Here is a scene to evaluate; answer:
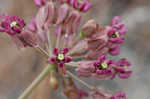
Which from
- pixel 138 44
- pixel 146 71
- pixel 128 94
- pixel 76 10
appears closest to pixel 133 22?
pixel 138 44

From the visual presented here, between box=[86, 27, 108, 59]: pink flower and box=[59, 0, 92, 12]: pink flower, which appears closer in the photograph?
box=[86, 27, 108, 59]: pink flower

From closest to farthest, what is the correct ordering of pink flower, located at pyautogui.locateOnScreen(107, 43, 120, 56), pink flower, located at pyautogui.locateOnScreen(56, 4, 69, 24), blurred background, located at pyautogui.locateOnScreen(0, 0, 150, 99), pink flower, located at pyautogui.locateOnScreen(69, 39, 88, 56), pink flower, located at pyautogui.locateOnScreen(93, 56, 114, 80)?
pink flower, located at pyautogui.locateOnScreen(93, 56, 114, 80), pink flower, located at pyautogui.locateOnScreen(69, 39, 88, 56), pink flower, located at pyautogui.locateOnScreen(56, 4, 69, 24), pink flower, located at pyautogui.locateOnScreen(107, 43, 120, 56), blurred background, located at pyautogui.locateOnScreen(0, 0, 150, 99)

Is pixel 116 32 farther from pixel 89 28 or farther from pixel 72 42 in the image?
pixel 72 42

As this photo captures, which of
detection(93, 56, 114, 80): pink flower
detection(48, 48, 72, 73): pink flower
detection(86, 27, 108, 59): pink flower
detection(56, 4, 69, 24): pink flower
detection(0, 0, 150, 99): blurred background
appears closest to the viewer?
detection(48, 48, 72, 73): pink flower

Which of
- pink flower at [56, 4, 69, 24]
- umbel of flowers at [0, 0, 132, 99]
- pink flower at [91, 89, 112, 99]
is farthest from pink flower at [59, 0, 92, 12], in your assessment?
pink flower at [91, 89, 112, 99]

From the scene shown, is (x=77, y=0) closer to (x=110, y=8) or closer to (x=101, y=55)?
(x=101, y=55)

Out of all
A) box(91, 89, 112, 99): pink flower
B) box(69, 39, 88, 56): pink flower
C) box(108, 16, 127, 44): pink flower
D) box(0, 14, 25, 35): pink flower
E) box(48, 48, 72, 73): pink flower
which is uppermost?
box(0, 14, 25, 35): pink flower

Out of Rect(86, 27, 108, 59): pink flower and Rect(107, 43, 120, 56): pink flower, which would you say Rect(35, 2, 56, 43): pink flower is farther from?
Rect(107, 43, 120, 56): pink flower

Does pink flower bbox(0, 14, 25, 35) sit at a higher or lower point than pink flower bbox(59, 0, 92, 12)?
lower
